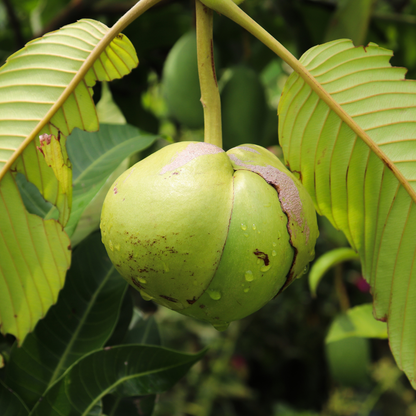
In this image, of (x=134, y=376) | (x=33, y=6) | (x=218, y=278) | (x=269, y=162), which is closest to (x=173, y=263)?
(x=218, y=278)

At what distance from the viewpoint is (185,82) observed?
115 centimetres

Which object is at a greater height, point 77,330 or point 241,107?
point 241,107

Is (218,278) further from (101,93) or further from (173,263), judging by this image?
(101,93)

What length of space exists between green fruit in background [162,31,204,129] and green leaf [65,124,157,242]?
40 cm

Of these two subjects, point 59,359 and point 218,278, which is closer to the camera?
point 218,278

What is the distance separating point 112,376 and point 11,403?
133 millimetres

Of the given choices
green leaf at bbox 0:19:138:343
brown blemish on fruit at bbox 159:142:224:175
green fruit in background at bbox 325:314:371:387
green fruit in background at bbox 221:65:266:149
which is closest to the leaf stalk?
green leaf at bbox 0:19:138:343

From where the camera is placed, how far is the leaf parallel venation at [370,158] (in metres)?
0.43

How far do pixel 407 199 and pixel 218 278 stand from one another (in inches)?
8.1

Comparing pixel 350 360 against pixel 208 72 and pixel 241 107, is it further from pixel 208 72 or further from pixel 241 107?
pixel 208 72

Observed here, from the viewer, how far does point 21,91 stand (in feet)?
1.46

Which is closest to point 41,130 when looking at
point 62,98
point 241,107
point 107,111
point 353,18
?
point 62,98

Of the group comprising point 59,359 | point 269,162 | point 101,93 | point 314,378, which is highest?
point 269,162

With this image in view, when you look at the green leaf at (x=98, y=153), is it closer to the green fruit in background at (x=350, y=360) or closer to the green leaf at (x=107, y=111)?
the green leaf at (x=107, y=111)
